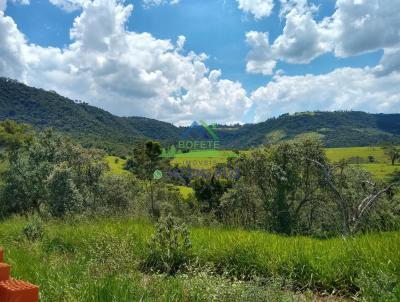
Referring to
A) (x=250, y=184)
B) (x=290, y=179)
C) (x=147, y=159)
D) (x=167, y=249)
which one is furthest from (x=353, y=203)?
(x=147, y=159)

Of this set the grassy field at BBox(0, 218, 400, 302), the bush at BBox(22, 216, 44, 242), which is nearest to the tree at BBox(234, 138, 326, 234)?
the bush at BBox(22, 216, 44, 242)

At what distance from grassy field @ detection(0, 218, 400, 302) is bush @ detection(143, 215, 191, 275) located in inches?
6.0

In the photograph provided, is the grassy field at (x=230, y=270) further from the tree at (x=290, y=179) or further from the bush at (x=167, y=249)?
the tree at (x=290, y=179)

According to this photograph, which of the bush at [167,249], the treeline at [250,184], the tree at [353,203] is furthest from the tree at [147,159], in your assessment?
the bush at [167,249]

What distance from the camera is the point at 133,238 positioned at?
23.8 ft

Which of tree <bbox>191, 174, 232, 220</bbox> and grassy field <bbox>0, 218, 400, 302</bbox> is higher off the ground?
grassy field <bbox>0, 218, 400, 302</bbox>

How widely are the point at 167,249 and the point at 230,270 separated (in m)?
1.25

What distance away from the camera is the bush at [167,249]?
634cm

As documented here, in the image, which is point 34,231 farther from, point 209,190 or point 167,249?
point 209,190

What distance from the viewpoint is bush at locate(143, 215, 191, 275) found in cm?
634

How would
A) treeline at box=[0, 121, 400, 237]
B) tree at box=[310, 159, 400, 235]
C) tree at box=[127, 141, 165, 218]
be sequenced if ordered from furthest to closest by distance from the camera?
tree at box=[127, 141, 165, 218], treeline at box=[0, 121, 400, 237], tree at box=[310, 159, 400, 235]

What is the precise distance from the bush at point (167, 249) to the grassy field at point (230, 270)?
6.0 inches

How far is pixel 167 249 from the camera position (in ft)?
21.0

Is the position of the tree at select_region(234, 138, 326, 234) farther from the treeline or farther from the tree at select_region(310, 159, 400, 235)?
the tree at select_region(310, 159, 400, 235)
